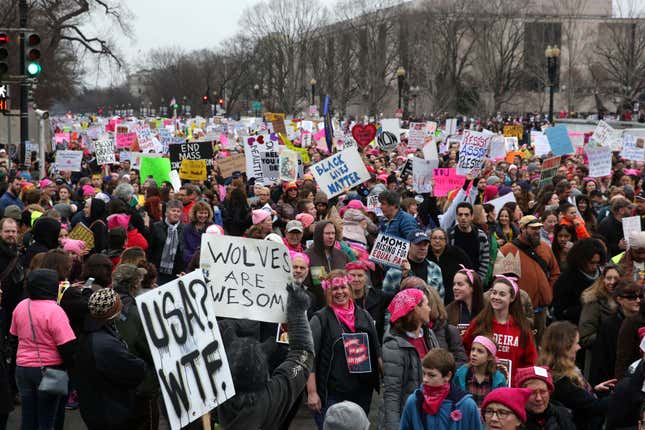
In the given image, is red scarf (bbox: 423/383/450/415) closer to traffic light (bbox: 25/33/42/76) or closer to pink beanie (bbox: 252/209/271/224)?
pink beanie (bbox: 252/209/271/224)

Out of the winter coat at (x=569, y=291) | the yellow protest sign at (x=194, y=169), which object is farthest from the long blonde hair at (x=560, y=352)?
the yellow protest sign at (x=194, y=169)

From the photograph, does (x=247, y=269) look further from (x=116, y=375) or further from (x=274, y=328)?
(x=274, y=328)

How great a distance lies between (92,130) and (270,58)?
45187 millimetres

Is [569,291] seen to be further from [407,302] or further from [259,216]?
[259,216]

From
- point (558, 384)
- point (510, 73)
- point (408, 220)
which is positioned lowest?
point (558, 384)

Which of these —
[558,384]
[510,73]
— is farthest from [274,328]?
[510,73]

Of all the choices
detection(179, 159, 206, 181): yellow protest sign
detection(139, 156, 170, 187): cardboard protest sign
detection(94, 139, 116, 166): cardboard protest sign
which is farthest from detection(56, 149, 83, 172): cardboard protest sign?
detection(179, 159, 206, 181): yellow protest sign

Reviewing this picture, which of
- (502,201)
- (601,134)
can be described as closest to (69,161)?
(502,201)

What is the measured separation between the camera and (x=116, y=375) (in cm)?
591

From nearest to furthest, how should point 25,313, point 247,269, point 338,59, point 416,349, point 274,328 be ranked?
point 247,269, point 416,349, point 25,313, point 274,328, point 338,59

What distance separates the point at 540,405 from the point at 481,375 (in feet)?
1.76

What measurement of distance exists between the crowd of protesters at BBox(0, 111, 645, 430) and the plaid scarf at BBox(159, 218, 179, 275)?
0.02 metres

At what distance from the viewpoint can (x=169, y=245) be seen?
35.7 feet

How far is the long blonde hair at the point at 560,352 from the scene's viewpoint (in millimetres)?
5883
